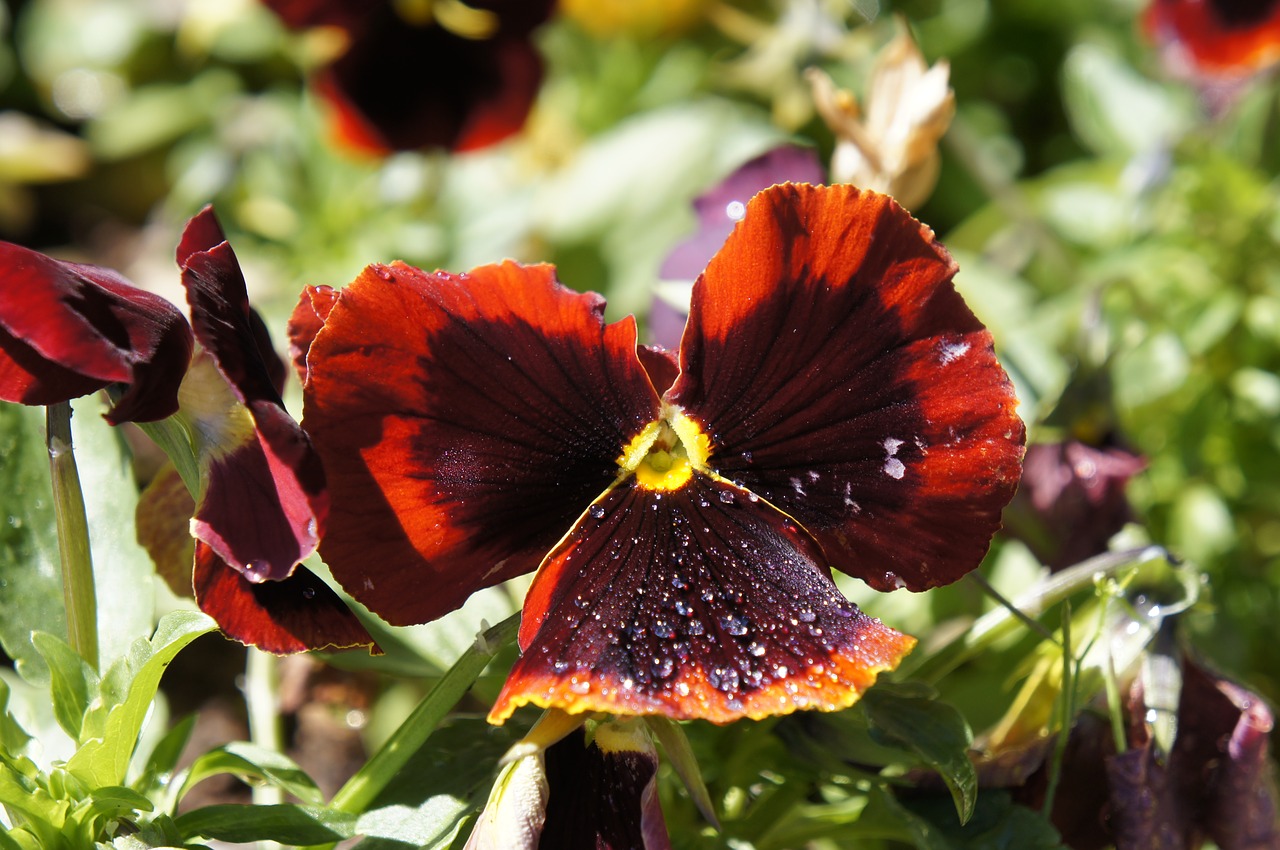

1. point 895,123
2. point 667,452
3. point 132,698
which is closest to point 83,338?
point 132,698

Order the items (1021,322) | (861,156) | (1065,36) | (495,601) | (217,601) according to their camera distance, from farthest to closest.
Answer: (1065,36) → (1021,322) → (861,156) → (495,601) → (217,601)

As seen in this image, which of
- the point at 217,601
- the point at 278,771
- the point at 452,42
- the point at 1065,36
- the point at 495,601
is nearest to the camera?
the point at 217,601

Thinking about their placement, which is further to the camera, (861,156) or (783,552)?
(861,156)

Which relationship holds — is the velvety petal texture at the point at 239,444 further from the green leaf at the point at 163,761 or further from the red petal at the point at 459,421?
the green leaf at the point at 163,761

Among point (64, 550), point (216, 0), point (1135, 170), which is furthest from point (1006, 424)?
Result: point (216, 0)

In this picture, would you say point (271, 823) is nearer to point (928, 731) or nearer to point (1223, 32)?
point (928, 731)

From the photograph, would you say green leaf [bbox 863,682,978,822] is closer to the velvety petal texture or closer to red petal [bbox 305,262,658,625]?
red petal [bbox 305,262,658,625]

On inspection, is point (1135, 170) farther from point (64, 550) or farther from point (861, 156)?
point (64, 550)
